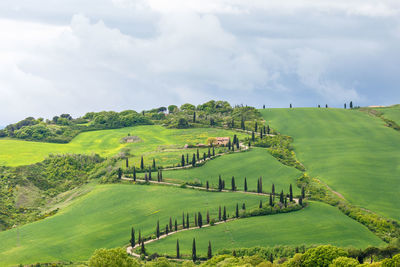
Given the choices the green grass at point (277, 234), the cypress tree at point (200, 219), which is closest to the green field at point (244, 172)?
the green grass at point (277, 234)

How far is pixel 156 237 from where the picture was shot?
114125 mm

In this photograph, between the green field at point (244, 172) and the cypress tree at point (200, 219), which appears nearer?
the cypress tree at point (200, 219)

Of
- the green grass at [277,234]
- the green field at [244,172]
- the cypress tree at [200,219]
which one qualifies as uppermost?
the green field at [244,172]

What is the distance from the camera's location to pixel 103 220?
5015 inches

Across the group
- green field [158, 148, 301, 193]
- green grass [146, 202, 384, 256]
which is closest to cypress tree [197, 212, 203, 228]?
green grass [146, 202, 384, 256]

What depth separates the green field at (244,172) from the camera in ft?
478

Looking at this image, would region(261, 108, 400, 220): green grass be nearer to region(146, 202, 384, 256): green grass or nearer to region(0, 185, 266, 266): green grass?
A: region(146, 202, 384, 256): green grass

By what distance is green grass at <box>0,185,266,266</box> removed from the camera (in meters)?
112

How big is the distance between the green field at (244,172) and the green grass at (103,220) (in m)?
9.86

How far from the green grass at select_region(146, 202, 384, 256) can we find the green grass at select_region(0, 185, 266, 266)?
8.32m

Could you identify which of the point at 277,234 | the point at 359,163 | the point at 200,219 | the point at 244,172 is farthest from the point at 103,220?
the point at 359,163

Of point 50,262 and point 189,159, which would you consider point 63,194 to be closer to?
point 189,159

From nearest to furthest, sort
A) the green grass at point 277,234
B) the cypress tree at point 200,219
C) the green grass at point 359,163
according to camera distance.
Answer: the green grass at point 277,234, the cypress tree at point 200,219, the green grass at point 359,163

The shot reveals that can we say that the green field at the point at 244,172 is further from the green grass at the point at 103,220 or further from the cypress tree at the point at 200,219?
the cypress tree at the point at 200,219
